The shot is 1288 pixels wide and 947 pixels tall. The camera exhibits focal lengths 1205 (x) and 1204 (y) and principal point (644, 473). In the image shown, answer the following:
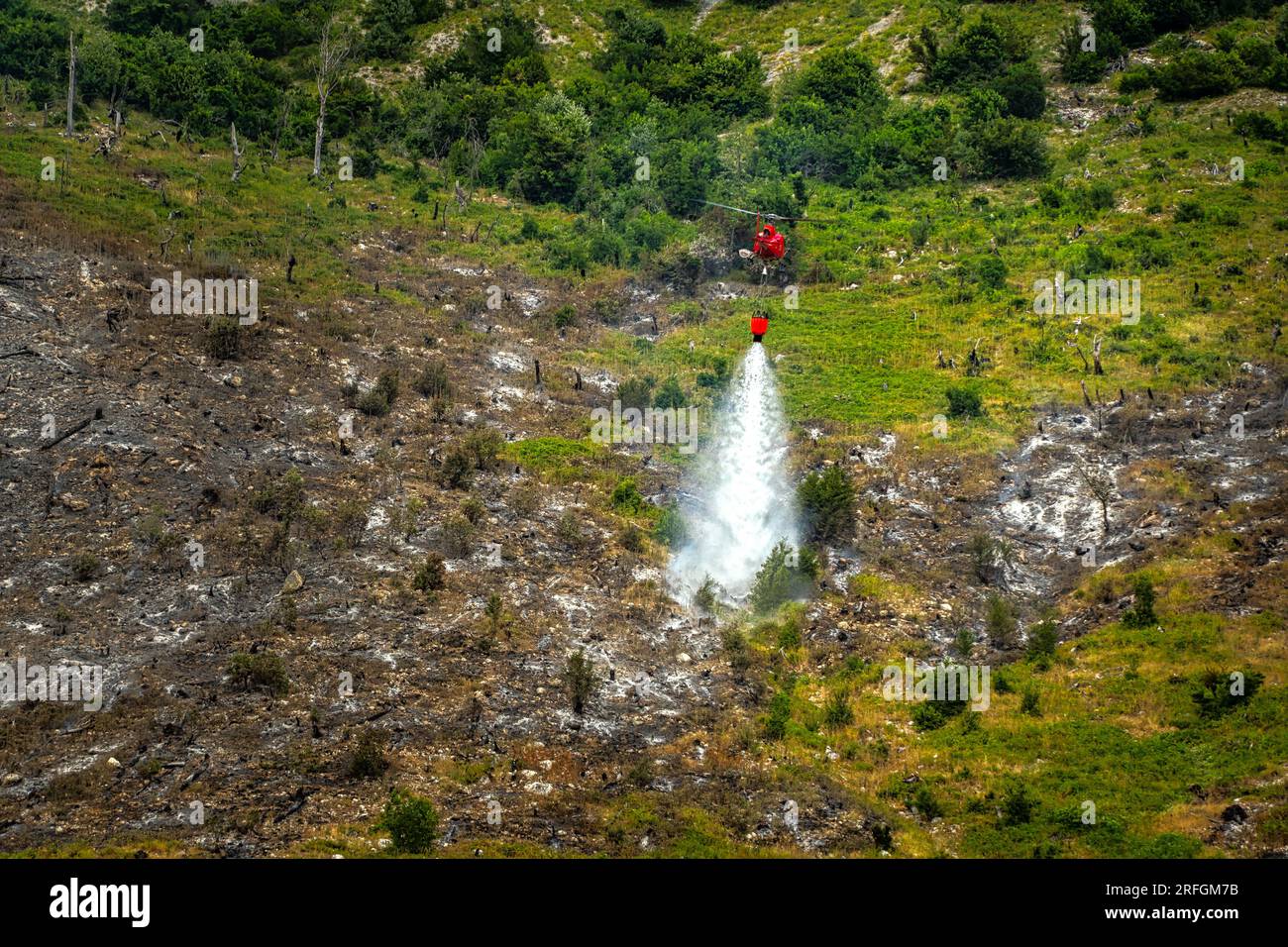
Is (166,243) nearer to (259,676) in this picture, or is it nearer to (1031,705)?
(259,676)

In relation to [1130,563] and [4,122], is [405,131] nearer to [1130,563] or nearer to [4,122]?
[4,122]

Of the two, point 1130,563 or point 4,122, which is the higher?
point 4,122

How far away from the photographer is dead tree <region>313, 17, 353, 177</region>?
6756cm

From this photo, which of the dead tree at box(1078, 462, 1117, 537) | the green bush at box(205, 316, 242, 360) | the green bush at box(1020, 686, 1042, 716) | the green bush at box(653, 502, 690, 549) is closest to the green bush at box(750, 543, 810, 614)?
the green bush at box(653, 502, 690, 549)

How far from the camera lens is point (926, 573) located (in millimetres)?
41531

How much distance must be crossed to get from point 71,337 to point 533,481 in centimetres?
1749

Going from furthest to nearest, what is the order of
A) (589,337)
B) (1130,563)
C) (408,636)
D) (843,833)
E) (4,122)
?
(4,122) → (589,337) → (1130,563) → (408,636) → (843,833)

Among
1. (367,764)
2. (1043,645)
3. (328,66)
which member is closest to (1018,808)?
(1043,645)

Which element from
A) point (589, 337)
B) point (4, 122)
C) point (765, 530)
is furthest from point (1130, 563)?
point (4, 122)

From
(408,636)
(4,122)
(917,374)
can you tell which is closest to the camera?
(408,636)
